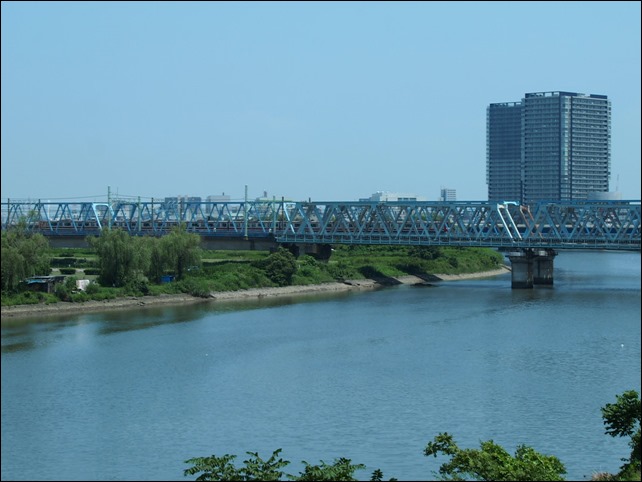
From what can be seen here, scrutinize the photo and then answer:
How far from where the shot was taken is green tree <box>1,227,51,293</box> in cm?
2389

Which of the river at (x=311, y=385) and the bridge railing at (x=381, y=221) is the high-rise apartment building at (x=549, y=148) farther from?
the river at (x=311, y=385)

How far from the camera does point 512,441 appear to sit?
1295 centimetres

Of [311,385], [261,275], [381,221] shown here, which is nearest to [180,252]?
[261,275]

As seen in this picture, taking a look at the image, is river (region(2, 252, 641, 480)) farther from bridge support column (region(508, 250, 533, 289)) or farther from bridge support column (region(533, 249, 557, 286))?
bridge support column (region(533, 249, 557, 286))

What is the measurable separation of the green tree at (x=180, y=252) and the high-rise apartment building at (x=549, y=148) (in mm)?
44974

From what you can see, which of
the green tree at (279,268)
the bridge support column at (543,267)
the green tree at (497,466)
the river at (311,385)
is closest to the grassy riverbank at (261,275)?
the green tree at (279,268)

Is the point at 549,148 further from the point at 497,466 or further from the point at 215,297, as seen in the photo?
the point at 497,466

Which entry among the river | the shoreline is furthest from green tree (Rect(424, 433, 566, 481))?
the shoreline

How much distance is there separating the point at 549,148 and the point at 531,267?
46117mm

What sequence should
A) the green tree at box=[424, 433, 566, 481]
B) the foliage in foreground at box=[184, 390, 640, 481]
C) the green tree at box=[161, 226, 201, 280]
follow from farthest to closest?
the green tree at box=[161, 226, 201, 280] → the green tree at box=[424, 433, 566, 481] → the foliage in foreground at box=[184, 390, 640, 481]

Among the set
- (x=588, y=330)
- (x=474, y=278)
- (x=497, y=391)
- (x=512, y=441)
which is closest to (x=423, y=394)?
(x=497, y=391)

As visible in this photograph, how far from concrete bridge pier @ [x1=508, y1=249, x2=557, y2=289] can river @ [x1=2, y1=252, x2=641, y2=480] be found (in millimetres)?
7301

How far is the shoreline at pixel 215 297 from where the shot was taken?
942 inches

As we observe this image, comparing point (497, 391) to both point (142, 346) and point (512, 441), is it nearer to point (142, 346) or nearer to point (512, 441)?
point (512, 441)
